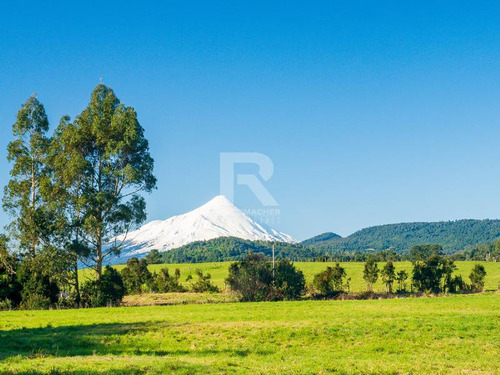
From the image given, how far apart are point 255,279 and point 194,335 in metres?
27.0

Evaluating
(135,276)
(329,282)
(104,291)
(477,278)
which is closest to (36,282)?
(104,291)

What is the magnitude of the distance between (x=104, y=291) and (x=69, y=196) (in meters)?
8.77

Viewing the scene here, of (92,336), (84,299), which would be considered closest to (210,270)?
(84,299)

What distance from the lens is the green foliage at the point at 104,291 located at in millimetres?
41781

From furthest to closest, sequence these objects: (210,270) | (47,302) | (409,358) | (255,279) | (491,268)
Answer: (210,270) < (491,268) < (255,279) < (47,302) < (409,358)

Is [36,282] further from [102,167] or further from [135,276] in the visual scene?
[135,276]

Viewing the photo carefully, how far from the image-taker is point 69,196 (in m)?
42.0

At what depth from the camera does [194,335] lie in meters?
21.5

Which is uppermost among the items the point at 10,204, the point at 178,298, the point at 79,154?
the point at 79,154

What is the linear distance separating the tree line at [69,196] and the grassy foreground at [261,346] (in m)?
14.5

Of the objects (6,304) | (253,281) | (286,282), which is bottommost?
(6,304)

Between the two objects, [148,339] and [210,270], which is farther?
[210,270]

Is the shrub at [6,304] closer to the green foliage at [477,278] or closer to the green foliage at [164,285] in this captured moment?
the green foliage at [164,285]

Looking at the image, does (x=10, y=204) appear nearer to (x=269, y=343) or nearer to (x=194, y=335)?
(x=194, y=335)
